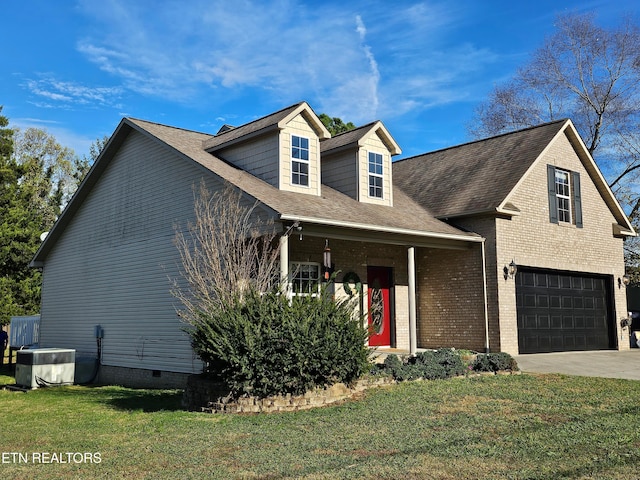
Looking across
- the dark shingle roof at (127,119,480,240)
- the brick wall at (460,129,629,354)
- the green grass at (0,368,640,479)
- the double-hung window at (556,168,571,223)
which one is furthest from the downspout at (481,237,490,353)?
the green grass at (0,368,640,479)

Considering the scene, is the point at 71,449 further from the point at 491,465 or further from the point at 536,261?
the point at 536,261

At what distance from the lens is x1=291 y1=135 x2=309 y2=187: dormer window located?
15.4 m

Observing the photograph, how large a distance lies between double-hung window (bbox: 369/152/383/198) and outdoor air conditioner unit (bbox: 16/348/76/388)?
30.6 ft

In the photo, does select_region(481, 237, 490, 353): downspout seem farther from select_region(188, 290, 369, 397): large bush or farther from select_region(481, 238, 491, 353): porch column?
select_region(188, 290, 369, 397): large bush

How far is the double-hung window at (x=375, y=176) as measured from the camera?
17.2 meters

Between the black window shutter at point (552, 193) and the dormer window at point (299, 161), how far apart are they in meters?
7.56

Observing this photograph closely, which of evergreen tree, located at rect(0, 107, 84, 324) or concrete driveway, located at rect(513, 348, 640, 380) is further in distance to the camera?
evergreen tree, located at rect(0, 107, 84, 324)

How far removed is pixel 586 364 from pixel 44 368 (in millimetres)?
13671

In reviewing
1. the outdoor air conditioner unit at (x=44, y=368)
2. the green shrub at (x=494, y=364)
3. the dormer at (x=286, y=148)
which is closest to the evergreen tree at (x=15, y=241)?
the outdoor air conditioner unit at (x=44, y=368)

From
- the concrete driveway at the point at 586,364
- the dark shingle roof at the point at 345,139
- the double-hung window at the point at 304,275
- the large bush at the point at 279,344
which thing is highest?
the dark shingle roof at the point at 345,139

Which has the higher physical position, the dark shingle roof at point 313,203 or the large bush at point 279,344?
the dark shingle roof at point 313,203

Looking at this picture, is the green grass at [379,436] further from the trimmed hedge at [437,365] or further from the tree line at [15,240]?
the tree line at [15,240]

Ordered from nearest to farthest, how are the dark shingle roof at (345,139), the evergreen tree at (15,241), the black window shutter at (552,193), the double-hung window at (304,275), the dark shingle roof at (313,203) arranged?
the dark shingle roof at (313,203), the double-hung window at (304,275), the dark shingle roof at (345,139), the black window shutter at (552,193), the evergreen tree at (15,241)

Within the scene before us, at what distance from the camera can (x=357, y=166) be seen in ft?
55.5
